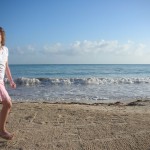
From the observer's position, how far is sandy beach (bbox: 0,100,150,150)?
4.41 m

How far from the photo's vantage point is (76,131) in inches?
199

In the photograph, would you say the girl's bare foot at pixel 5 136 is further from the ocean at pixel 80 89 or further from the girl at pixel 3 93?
the ocean at pixel 80 89

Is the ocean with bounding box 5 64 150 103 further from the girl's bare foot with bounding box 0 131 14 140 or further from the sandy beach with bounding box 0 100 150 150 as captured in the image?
the girl's bare foot with bounding box 0 131 14 140

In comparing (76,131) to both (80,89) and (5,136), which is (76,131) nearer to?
(5,136)

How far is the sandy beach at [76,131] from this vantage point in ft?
14.5

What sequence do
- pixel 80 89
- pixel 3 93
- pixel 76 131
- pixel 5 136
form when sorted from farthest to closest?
pixel 80 89, pixel 76 131, pixel 5 136, pixel 3 93

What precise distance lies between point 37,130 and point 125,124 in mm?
1740

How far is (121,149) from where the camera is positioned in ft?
14.2

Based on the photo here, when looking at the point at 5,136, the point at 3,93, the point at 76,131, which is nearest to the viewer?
the point at 3,93

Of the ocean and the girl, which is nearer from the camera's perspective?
the girl

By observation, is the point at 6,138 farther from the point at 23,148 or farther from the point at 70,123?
the point at 70,123

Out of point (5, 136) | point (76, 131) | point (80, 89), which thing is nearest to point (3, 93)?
point (5, 136)

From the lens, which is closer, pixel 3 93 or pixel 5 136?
pixel 3 93

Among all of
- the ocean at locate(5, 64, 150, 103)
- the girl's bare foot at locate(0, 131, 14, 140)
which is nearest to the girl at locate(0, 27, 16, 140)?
the girl's bare foot at locate(0, 131, 14, 140)
